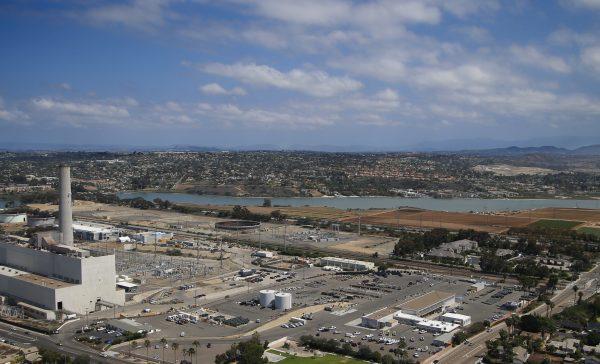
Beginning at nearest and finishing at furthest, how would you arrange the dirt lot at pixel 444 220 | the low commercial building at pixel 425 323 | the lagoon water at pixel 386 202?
the low commercial building at pixel 425 323
the dirt lot at pixel 444 220
the lagoon water at pixel 386 202

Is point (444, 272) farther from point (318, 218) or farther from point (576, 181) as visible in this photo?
point (576, 181)

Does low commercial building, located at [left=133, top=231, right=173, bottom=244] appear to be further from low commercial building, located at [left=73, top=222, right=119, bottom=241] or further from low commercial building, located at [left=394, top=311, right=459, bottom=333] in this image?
low commercial building, located at [left=394, top=311, right=459, bottom=333]

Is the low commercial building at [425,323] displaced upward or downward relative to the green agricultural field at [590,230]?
downward

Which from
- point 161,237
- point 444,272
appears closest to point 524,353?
point 444,272

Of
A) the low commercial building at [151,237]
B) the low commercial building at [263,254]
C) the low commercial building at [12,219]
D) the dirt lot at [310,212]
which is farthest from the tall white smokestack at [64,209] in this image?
the dirt lot at [310,212]

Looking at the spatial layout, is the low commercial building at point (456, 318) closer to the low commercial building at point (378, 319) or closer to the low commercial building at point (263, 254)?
the low commercial building at point (378, 319)

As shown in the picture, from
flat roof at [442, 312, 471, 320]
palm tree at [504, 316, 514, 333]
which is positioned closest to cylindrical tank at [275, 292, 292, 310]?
flat roof at [442, 312, 471, 320]
